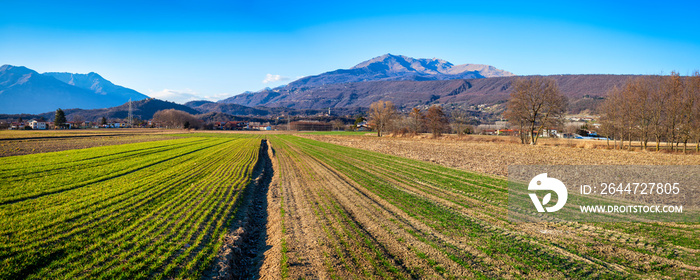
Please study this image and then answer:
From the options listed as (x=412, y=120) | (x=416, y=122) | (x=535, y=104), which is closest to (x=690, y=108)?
(x=535, y=104)

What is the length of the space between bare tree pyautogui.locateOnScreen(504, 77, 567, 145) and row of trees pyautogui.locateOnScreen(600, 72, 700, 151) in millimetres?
6822

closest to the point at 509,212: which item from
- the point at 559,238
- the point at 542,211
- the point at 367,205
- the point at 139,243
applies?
the point at 542,211

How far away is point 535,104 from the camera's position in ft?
161

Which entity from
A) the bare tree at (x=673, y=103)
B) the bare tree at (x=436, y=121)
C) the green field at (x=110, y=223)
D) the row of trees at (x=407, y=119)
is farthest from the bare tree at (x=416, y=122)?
the green field at (x=110, y=223)

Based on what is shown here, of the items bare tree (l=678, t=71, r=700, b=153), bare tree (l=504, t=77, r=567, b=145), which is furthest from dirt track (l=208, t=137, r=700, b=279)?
bare tree (l=504, t=77, r=567, b=145)

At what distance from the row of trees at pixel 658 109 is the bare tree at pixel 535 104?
6822mm

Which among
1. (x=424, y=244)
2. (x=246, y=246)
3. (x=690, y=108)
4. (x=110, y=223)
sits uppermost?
(x=690, y=108)

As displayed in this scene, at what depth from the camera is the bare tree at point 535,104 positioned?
156 ft

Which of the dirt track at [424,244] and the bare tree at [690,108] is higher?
the bare tree at [690,108]

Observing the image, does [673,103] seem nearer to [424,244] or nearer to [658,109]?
[658,109]

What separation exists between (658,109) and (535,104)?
1409cm

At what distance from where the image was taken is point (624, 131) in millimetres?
42500

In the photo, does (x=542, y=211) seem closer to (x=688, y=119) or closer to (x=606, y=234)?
(x=606, y=234)

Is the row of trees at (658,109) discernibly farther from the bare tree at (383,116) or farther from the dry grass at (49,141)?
the dry grass at (49,141)
